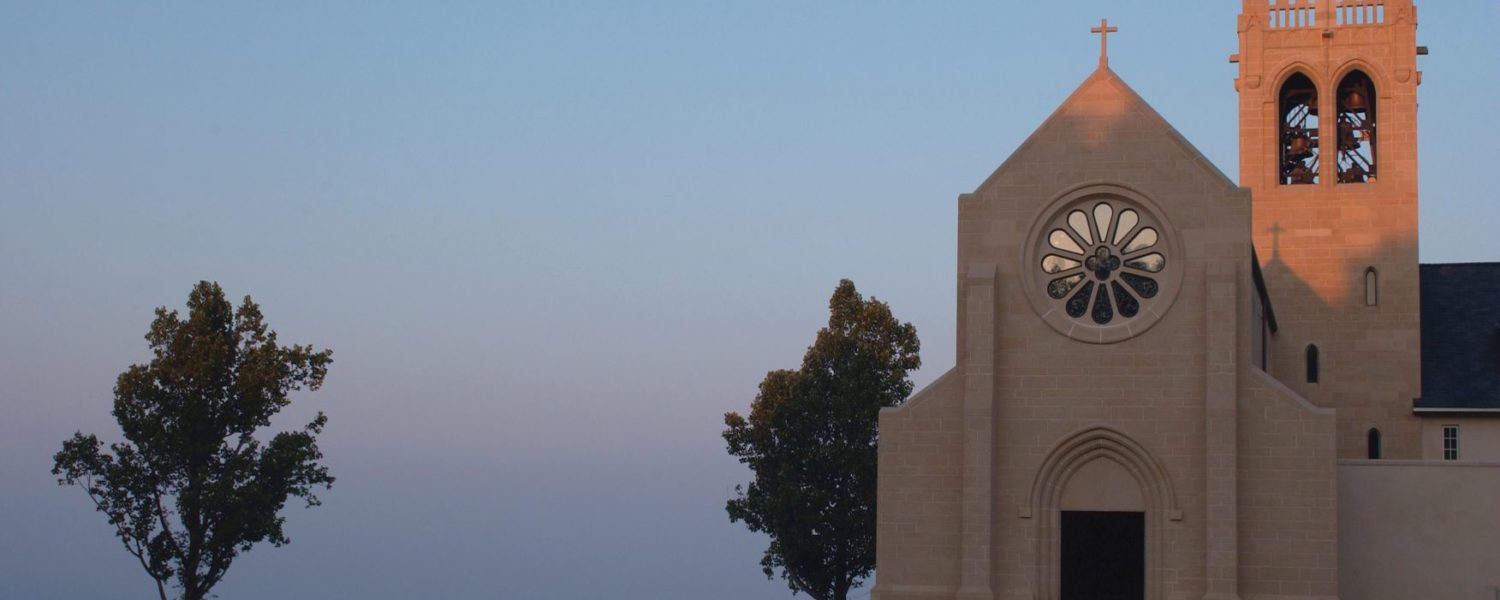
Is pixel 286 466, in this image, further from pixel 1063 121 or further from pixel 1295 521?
pixel 1295 521

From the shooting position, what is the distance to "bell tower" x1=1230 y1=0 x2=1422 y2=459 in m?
37.7

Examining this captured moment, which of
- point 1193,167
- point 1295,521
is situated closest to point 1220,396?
point 1295,521

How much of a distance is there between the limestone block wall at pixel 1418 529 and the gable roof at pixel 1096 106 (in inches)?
267

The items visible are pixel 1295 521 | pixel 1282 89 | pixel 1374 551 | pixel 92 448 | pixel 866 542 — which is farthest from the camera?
pixel 866 542

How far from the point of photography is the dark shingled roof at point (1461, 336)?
3688 centimetres

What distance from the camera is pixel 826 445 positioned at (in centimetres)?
4344

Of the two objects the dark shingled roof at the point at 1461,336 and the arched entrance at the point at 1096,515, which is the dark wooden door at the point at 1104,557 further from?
the dark shingled roof at the point at 1461,336

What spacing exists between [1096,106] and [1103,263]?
3006mm

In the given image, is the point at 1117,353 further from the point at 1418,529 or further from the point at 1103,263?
the point at 1418,529

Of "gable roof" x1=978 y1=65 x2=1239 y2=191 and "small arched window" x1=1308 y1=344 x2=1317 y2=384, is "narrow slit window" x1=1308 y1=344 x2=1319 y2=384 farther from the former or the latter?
"gable roof" x1=978 y1=65 x2=1239 y2=191

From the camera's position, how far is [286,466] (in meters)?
36.9

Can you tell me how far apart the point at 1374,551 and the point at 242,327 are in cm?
2531

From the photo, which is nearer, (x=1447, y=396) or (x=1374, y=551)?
(x=1374, y=551)

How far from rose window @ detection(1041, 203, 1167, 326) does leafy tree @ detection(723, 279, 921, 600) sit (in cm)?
1344
